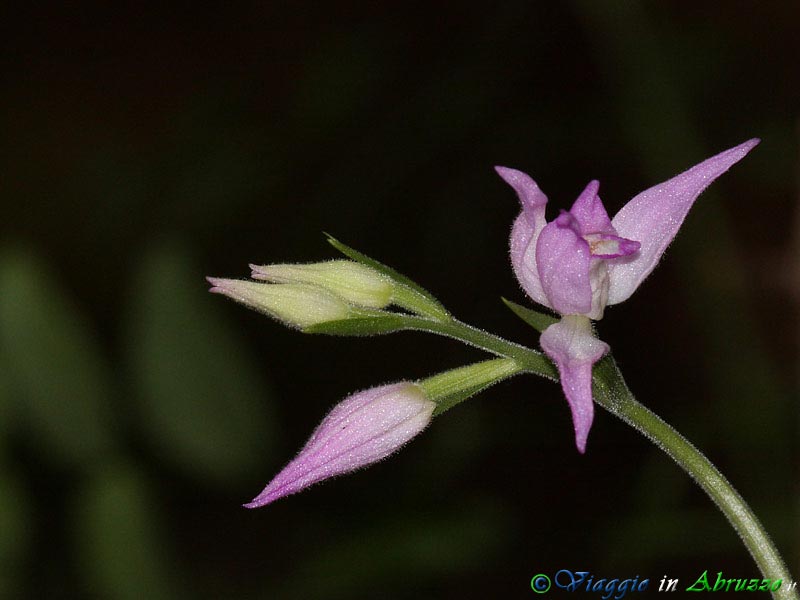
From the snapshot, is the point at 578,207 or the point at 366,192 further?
the point at 366,192

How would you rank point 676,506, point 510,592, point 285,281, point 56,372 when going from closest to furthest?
point 285,281
point 56,372
point 676,506
point 510,592

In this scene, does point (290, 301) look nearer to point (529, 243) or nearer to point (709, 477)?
point (529, 243)

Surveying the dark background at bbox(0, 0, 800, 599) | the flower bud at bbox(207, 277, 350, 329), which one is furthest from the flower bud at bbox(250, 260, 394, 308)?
the dark background at bbox(0, 0, 800, 599)

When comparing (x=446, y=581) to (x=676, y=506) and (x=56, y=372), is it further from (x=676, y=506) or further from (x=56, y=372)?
(x=56, y=372)

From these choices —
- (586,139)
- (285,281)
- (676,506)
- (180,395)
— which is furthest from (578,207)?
(586,139)

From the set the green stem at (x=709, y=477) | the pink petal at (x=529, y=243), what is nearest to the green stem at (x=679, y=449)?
the green stem at (x=709, y=477)
